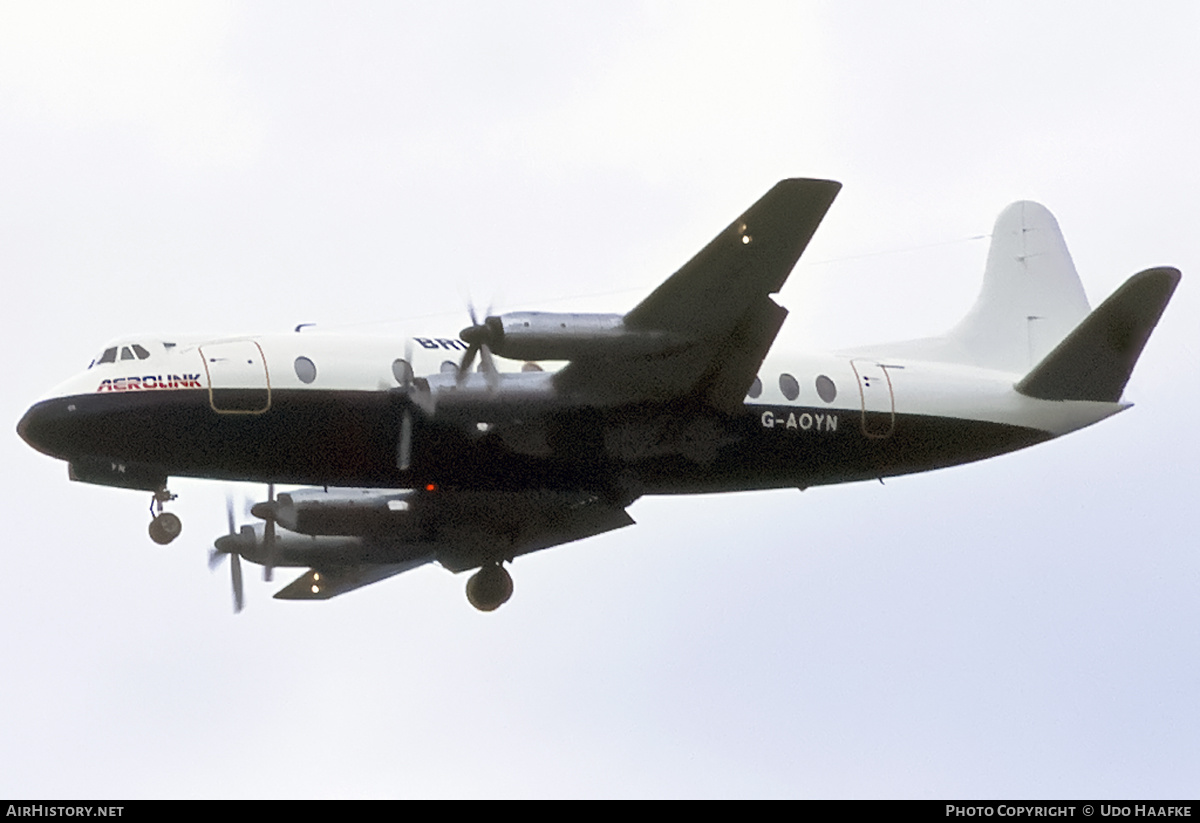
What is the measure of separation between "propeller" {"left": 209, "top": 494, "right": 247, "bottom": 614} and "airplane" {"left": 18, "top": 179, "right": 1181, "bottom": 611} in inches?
1.5

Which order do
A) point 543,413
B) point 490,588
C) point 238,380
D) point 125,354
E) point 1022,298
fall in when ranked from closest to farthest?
point 238,380 < point 125,354 < point 543,413 < point 490,588 < point 1022,298

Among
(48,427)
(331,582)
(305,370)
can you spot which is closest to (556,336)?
(305,370)

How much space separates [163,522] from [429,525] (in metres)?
4.49

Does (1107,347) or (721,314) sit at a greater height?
(721,314)

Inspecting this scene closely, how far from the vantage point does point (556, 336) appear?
20.7 metres

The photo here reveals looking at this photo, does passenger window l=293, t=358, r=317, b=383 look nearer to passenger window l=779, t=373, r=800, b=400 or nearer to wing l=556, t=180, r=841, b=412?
wing l=556, t=180, r=841, b=412

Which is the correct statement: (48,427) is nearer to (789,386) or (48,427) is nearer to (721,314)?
(721,314)

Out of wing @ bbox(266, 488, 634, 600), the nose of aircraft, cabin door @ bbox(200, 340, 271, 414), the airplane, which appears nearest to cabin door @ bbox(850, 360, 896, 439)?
the airplane

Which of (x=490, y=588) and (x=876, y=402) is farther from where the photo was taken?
(x=490, y=588)

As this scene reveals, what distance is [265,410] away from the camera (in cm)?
2142

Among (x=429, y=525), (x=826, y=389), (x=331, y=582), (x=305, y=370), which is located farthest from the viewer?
(x=331, y=582)

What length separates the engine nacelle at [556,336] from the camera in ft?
67.5

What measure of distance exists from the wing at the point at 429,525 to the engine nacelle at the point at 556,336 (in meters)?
3.51

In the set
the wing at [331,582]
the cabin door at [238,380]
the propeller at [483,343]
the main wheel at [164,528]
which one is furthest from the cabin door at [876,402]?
the main wheel at [164,528]
